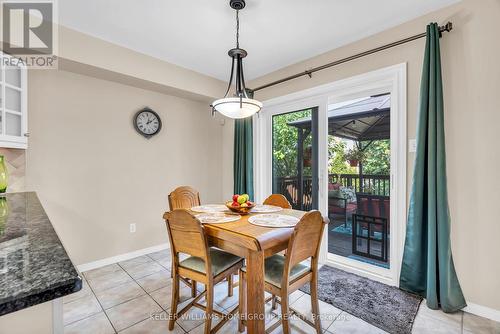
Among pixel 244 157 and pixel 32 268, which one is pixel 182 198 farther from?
pixel 32 268

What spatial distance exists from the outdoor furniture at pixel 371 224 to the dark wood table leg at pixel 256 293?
209 cm

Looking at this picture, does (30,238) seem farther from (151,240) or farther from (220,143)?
(220,143)

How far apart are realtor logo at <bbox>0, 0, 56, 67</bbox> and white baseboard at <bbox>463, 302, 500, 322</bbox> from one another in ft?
14.1

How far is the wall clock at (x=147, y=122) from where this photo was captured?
10.3 ft

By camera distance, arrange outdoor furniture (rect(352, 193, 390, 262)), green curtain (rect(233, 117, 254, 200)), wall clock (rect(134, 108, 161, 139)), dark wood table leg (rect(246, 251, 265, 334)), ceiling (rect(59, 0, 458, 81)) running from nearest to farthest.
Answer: dark wood table leg (rect(246, 251, 265, 334)) < ceiling (rect(59, 0, 458, 81)) < outdoor furniture (rect(352, 193, 390, 262)) < wall clock (rect(134, 108, 161, 139)) < green curtain (rect(233, 117, 254, 200))

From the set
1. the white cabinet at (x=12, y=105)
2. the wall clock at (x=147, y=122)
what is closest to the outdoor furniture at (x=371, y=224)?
the wall clock at (x=147, y=122)

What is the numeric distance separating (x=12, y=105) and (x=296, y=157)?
2.95 metres

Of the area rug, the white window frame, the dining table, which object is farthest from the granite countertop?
the white window frame

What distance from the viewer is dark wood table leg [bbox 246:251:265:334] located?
4.63 ft

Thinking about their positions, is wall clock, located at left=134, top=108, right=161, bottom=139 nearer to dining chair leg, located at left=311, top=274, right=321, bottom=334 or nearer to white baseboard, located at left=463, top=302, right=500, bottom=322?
dining chair leg, located at left=311, top=274, right=321, bottom=334

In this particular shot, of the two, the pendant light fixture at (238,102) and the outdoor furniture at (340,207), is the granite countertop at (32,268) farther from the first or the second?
the outdoor furniture at (340,207)

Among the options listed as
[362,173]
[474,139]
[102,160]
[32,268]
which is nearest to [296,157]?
[362,173]

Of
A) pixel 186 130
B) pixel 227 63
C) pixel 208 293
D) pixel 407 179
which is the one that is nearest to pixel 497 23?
pixel 407 179

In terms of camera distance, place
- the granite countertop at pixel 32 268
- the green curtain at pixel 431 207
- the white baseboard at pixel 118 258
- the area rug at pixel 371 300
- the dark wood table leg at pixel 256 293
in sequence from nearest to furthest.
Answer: the granite countertop at pixel 32 268 → the dark wood table leg at pixel 256 293 → the area rug at pixel 371 300 → the green curtain at pixel 431 207 → the white baseboard at pixel 118 258
